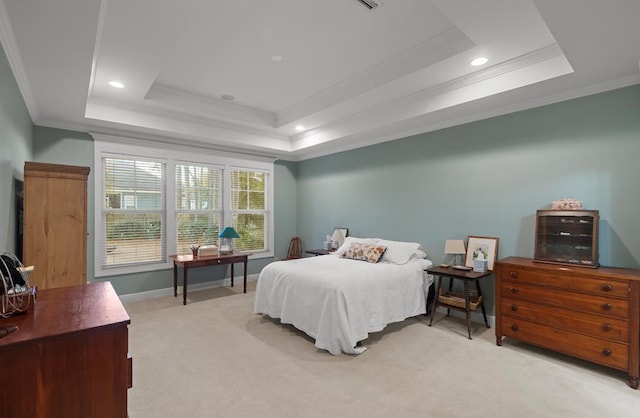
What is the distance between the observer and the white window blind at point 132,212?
4.52 meters

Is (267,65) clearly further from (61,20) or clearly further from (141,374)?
(141,374)

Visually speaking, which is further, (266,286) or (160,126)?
(160,126)

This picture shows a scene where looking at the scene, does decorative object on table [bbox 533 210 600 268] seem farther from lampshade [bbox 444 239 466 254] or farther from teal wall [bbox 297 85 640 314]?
lampshade [bbox 444 239 466 254]

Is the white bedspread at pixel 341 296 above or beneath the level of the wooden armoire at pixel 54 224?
beneath

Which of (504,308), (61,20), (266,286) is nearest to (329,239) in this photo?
(266,286)

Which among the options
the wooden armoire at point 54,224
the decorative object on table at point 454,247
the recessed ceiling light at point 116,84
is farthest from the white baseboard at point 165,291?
the decorative object on table at point 454,247

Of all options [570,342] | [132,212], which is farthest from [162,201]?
[570,342]

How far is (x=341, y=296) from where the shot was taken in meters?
2.99

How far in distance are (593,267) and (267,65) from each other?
371 cm

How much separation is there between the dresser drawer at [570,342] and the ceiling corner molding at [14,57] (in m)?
4.60

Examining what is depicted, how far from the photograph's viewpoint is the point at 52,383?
1.22 m

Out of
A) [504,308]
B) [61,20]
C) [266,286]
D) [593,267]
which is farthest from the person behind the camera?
[266,286]

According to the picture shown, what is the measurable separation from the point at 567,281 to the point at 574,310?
9.7 inches

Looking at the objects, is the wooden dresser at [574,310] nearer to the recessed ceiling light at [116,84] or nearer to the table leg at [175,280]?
the table leg at [175,280]
